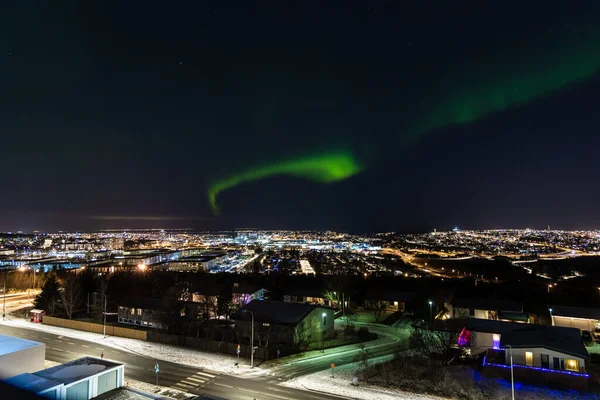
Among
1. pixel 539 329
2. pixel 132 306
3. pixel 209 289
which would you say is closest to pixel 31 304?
pixel 132 306

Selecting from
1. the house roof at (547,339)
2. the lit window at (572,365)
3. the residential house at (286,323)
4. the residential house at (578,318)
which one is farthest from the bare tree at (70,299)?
the residential house at (578,318)

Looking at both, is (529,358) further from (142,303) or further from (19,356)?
(142,303)

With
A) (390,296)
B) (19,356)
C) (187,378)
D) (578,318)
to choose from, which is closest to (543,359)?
(578,318)

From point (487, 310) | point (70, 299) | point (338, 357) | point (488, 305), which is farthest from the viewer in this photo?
point (70, 299)

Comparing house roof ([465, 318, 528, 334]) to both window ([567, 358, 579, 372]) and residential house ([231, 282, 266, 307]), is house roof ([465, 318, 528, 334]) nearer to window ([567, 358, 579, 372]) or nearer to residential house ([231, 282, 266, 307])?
window ([567, 358, 579, 372])

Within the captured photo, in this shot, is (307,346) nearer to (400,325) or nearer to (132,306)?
(400,325)

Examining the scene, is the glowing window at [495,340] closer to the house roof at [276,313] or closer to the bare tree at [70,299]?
the house roof at [276,313]
